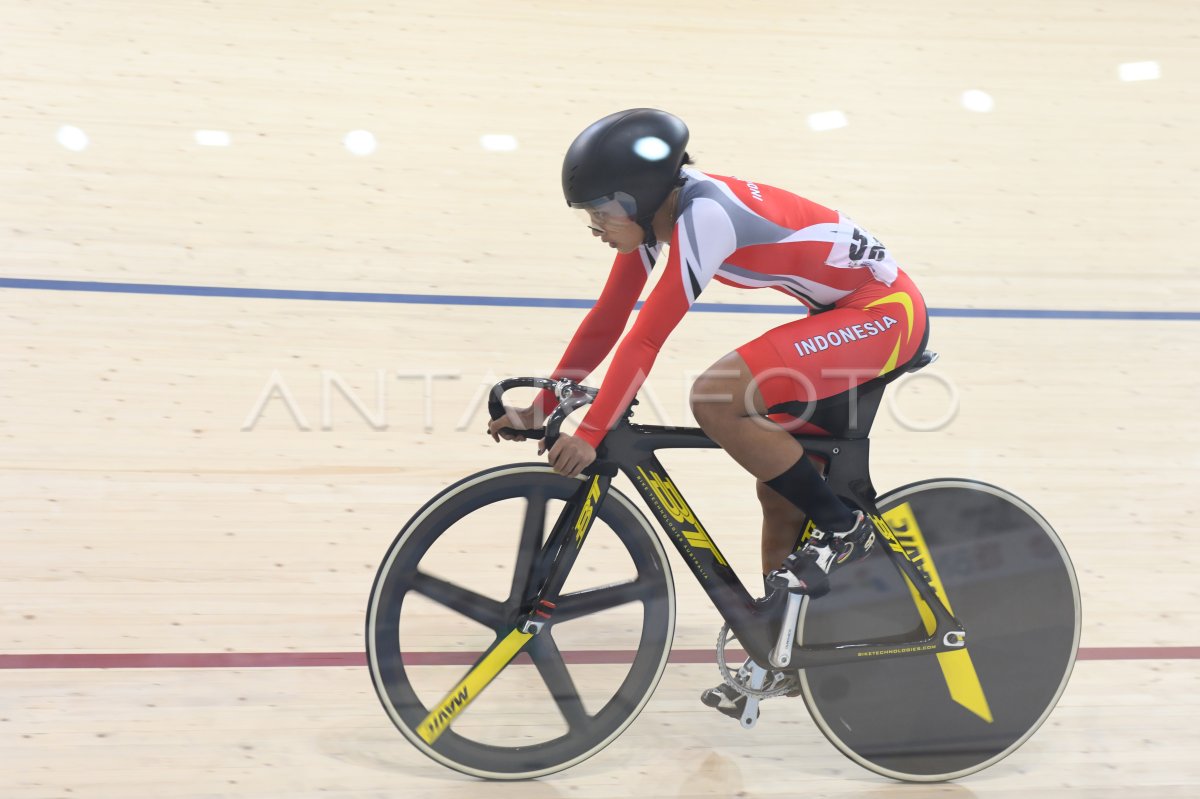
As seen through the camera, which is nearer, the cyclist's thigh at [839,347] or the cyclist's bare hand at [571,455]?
the cyclist's bare hand at [571,455]

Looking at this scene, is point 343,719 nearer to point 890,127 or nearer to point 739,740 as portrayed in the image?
point 739,740

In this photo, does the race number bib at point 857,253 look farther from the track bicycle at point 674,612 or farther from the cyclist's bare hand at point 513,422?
the cyclist's bare hand at point 513,422

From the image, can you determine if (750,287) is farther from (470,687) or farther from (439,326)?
(439,326)

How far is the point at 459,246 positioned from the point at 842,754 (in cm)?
202

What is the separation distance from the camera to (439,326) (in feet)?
10.1

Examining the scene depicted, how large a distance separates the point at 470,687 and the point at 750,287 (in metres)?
0.83

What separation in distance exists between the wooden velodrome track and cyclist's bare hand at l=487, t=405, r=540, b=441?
0.61m

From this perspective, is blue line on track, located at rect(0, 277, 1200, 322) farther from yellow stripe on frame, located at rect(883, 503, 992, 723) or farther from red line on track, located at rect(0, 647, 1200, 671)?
yellow stripe on frame, located at rect(883, 503, 992, 723)

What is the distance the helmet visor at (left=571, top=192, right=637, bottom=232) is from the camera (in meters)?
1.56

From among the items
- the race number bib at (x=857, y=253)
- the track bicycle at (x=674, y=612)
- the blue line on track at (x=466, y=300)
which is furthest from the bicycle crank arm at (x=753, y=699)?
the blue line on track at (x=466, y=300)

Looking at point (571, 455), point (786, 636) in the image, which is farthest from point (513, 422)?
point (786, 636)

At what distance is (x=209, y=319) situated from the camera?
2.99 m

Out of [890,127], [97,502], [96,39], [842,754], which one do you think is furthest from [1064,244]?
[96,39]

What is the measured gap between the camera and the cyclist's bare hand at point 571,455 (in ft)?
5.01
